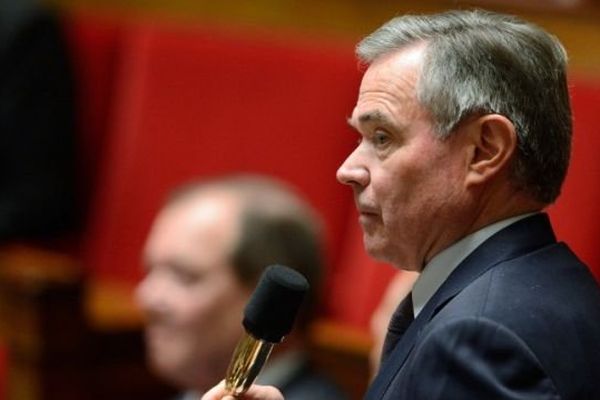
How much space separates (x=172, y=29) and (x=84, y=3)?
413 mm

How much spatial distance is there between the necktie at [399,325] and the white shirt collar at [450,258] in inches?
1.2

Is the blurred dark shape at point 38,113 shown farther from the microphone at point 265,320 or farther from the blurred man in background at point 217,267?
the microphone at point 265,320

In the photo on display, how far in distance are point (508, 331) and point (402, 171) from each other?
0.44ft

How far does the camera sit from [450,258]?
0.95m

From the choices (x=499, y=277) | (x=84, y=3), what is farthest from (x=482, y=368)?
(x=84, y=3)

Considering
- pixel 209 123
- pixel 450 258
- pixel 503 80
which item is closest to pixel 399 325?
pixel 450 258

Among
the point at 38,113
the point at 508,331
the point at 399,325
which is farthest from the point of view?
the point at 38,113

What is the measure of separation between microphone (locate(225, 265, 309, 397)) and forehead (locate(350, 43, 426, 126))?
12 cm

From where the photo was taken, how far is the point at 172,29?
254 cm

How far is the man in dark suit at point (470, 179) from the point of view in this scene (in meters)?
0.90

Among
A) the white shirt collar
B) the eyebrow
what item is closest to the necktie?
the white shirt collar

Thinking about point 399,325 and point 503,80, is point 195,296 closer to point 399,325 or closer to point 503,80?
point 399,325

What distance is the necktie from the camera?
3.31 feet

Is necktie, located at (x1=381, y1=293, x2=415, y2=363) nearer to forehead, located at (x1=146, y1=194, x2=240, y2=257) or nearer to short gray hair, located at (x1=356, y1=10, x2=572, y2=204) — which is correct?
short gray hair, located at (x1=356, y1=10, x2=572, y2=204)
